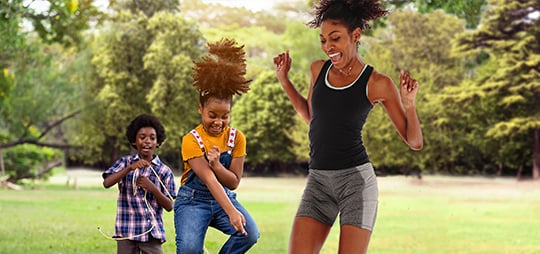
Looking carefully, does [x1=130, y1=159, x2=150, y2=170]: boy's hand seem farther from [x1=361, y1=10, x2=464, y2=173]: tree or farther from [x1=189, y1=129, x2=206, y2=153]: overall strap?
[x1=361, y1=10, x2=464, y2=173]: tree

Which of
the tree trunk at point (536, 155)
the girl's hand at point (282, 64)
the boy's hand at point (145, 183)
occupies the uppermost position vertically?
the girl's hand at point (282, 64)

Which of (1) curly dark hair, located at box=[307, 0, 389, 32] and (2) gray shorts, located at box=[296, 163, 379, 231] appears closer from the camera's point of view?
(2) gray shorts, located at box=[296, 163, 379, 231]

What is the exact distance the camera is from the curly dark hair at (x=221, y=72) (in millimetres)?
3086

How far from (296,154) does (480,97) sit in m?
3.99

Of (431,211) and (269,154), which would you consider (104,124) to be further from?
(431,211)

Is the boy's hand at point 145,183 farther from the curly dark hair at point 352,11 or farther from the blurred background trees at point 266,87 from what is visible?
the blurred background trees at point 266,87

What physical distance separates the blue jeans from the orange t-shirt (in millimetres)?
99

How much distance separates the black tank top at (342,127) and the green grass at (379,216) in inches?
159

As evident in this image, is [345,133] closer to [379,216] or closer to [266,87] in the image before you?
[379,216]

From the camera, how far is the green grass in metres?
8.16

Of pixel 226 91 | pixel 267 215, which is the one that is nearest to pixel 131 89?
pixel 267 215

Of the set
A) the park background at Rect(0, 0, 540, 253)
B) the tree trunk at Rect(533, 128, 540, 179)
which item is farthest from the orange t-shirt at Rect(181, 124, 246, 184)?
the tree trunk at Rect(533, 128, 540, 179)

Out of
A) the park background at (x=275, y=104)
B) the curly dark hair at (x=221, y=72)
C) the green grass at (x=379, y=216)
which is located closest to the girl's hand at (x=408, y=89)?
the curly dark hair at (x=221, y=72)

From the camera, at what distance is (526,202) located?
46.2ft
